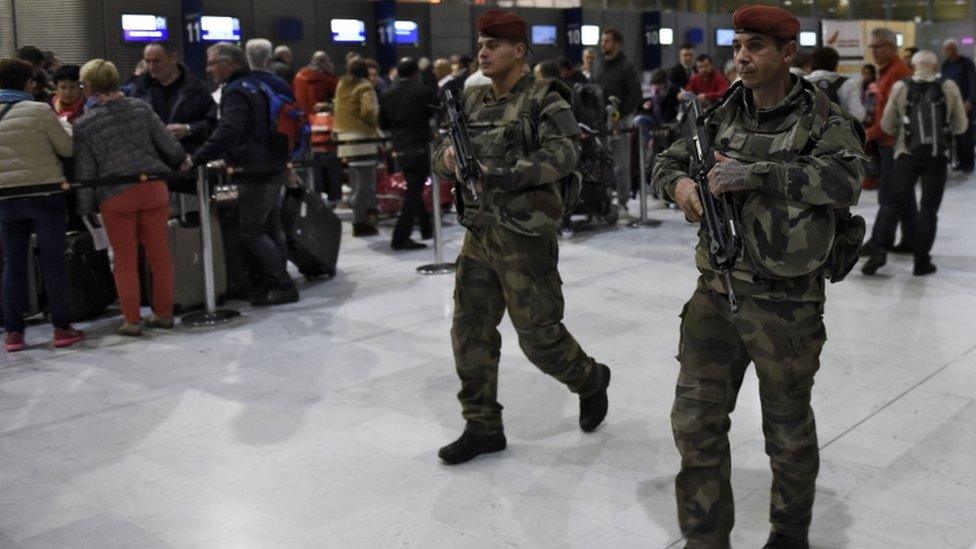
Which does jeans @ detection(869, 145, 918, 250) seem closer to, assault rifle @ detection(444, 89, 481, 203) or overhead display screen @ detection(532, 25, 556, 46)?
assault rifle @ detection(444, 89, 481, 203)

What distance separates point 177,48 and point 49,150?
818cm

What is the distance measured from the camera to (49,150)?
6.29 m

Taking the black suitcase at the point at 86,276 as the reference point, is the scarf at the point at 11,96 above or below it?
above

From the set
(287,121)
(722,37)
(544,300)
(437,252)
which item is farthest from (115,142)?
(722,37)

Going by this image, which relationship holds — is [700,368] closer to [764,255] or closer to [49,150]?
[764,255]

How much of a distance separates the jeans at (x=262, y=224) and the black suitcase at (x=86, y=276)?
925 millimetres

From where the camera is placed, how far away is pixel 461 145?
3.89 metres

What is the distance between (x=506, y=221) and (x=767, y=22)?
4.40ft

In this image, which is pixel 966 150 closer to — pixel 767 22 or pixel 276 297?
pixel 276 297

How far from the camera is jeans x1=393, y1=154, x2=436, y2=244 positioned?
30.2 ft

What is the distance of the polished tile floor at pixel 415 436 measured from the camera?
3.68 m

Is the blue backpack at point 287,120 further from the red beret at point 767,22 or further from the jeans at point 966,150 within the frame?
the jeans at point 966,150

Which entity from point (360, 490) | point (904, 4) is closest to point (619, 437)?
point (360, 490)

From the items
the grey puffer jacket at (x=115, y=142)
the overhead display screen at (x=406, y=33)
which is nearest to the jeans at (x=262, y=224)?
the grey puffer jacket at (x=115, y=142)
